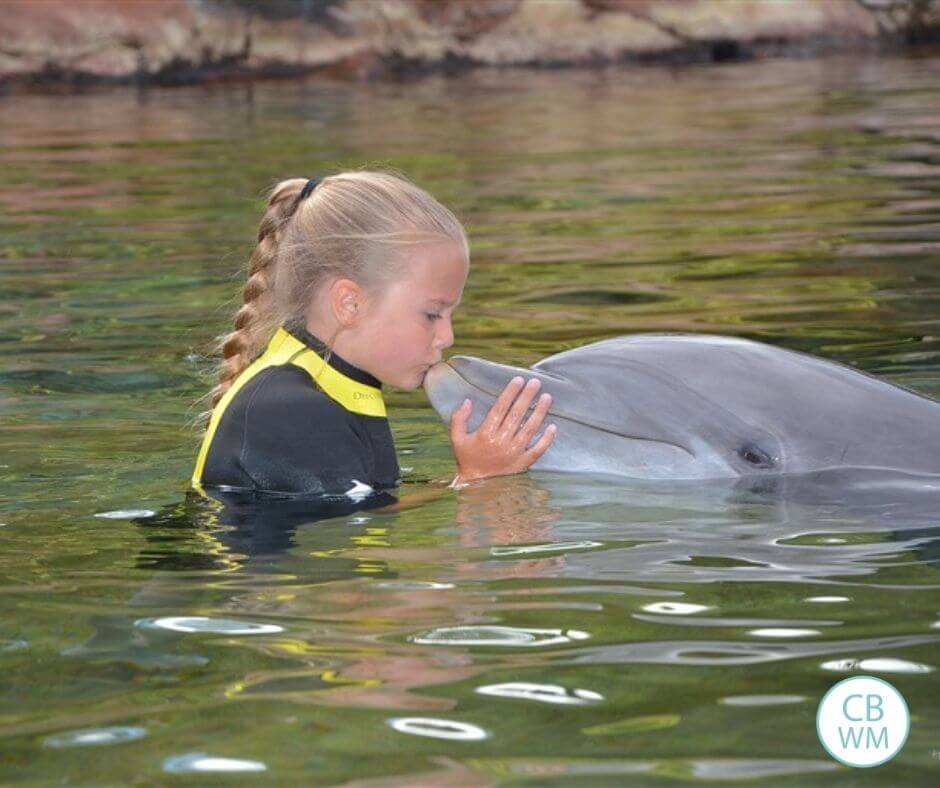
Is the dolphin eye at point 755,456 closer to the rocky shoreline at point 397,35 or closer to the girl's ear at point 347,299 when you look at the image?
the girl's ear at point 347,299

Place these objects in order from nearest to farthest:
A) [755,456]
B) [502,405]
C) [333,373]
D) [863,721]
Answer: [863,721] → [502,405] → [755,456] → [333,373]

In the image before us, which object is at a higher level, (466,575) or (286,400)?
(286,400)

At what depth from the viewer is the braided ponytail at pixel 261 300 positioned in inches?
222

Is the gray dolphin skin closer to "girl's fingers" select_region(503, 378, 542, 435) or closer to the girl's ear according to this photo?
"girl's fingers" select_region(503, 378, 542, 435)

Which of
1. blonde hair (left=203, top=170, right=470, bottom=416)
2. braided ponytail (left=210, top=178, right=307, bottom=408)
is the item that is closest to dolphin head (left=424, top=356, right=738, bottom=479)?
blonde hair (left=203, top=170, right=470, bottom=416)

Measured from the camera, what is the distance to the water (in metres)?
3.32

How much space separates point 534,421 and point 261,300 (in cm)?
94

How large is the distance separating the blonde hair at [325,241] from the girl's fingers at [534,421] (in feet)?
1.62

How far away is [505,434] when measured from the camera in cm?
523

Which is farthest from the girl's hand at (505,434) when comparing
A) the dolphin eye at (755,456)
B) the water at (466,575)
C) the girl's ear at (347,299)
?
the dolphin eye at (755,456)

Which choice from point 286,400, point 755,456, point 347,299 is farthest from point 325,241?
point 755,456

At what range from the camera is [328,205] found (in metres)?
5.57

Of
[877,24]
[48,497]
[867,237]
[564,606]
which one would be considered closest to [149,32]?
[877,24]

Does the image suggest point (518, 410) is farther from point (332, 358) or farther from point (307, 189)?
point (307, 189)
